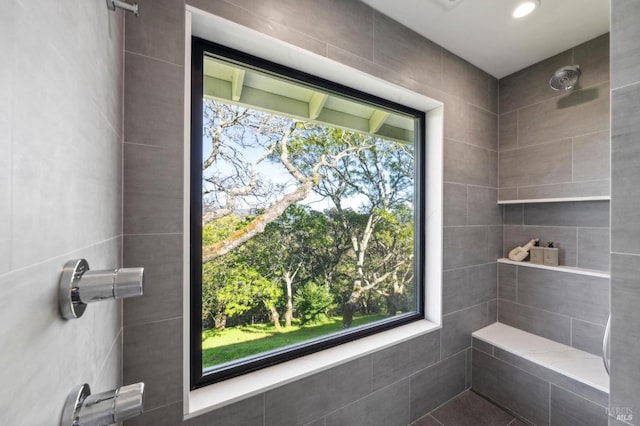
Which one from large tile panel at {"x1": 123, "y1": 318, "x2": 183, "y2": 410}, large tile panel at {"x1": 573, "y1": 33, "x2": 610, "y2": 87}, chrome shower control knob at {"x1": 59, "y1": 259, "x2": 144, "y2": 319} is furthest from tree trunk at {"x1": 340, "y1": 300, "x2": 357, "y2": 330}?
large tile panel at {"x1": 573, "y1": 33, "x2": 610, "y2": 87}

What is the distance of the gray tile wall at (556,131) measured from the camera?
1.63 meters

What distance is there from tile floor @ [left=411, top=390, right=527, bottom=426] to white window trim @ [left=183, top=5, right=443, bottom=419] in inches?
20.5

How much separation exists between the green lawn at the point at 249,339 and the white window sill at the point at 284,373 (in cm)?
9

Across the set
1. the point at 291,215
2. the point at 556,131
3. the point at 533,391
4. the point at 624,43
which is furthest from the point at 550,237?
the point at 291,215

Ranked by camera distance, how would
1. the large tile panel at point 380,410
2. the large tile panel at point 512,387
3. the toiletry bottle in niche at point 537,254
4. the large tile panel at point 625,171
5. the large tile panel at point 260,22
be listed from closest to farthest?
the large tile panel at point 625,171 < the large tile panel at point 260,22 < the large tile panel at point 380,410 < the large tile panel at point 512,387 < the toiletry bottle in niche at point 537,254

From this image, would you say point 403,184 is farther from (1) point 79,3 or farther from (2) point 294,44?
(1) point 79,3

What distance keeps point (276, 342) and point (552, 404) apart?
5.27 feet

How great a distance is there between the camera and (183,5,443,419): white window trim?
3.19 feet

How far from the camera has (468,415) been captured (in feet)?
5.41

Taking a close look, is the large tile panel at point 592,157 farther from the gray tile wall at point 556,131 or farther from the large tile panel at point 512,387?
the large tile panel at point 512,387

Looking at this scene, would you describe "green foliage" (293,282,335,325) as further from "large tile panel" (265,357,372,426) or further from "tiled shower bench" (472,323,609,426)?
"tiled shower bench" (472,323,609,426)

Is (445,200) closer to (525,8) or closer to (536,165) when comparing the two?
(536,165)

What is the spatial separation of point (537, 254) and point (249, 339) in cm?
201

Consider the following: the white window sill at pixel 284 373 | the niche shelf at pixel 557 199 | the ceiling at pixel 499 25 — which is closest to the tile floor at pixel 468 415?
the white window sill at pixel 284 373
